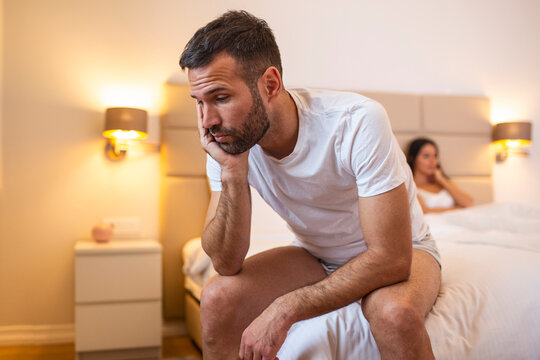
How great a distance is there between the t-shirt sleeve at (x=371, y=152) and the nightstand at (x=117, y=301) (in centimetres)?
165

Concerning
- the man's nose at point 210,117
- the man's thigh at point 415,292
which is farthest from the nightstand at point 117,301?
the man's thigh at point 415,292

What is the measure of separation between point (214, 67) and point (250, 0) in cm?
233

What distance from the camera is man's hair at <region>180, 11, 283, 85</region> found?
3.90 feet

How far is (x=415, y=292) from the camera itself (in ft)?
3.74

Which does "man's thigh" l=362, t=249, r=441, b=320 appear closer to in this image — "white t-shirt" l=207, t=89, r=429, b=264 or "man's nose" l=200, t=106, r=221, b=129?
"white t-shirt" l=207, t=89, r=429, b=264

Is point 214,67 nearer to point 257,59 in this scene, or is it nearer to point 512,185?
point 257,59

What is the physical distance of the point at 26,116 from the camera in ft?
9.36

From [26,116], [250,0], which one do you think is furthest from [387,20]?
[26,116]

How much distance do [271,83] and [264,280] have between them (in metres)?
0.53

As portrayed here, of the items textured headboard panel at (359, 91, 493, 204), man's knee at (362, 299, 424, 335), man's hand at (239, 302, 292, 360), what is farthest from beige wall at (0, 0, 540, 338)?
man's knee at (362, 299, 424, 335)

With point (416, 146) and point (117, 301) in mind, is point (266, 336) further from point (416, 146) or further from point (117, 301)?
point (416, 146)

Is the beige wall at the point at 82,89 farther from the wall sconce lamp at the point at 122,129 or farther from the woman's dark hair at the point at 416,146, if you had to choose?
the woman's dark hair at the point at 416,146

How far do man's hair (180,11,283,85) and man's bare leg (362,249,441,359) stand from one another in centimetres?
61

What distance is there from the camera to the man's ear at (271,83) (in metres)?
1.25
